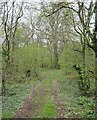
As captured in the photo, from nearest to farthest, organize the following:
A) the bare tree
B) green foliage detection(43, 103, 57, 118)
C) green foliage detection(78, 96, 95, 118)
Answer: green foliage detection(78, 96, 95, 118) < green foliage detection(43, 103, 57, 118) < the bare tree

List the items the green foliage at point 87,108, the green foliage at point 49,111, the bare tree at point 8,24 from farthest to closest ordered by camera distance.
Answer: the bare tree at point 8,24 → the green foliage at point 49,111 → the green foliage at point 87,108

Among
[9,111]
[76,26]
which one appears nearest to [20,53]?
[76,26]

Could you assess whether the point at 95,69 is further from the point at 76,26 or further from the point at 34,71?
the point at 34,71

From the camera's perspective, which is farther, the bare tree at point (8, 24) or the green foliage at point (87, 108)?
the bare tree at point (8, 24)

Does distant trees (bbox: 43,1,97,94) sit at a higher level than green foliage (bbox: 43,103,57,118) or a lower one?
higher

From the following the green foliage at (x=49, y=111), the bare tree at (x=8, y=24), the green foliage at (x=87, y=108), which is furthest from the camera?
the bare tree at (x=8, y=24)

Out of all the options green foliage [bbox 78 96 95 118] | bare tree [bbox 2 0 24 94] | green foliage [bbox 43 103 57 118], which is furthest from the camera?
bare tree [bbox 2 0 24 94]

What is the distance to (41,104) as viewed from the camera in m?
18.5

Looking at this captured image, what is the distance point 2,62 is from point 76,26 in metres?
9.48

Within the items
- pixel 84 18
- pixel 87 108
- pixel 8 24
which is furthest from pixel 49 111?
pixel 8 24

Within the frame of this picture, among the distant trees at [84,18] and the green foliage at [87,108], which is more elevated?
the distant trees at [84,18]

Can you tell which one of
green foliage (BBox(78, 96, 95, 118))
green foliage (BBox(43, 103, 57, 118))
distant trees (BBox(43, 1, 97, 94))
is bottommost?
green foliage (BBox(43, 103, 57, 118))

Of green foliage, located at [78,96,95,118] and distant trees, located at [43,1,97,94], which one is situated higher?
distant trees, located at [43,1,97,94]

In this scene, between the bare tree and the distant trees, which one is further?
the bare tree
